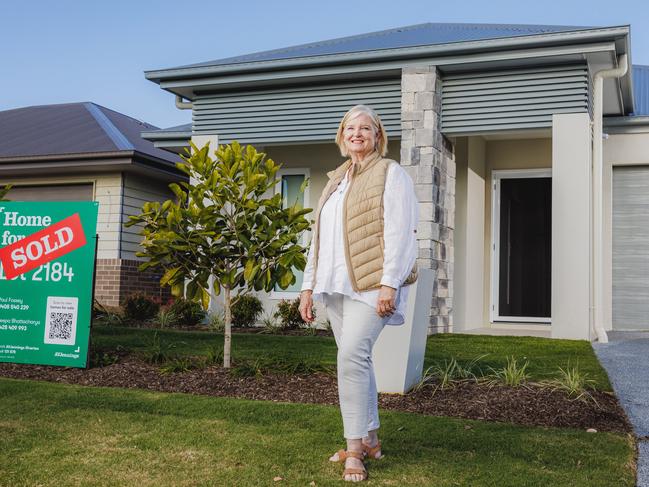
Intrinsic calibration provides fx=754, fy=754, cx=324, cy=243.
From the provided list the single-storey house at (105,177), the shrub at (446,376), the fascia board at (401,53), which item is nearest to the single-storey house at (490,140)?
the fascia board at (401,53)

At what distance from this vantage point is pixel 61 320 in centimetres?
694

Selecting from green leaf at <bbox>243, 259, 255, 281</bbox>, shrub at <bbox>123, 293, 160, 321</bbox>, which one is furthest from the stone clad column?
shrub at <bbox>123, 293, 160, 321</bbox>

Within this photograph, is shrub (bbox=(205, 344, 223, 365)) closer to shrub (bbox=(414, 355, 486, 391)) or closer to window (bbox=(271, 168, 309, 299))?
A: shrub (bbox=(414, 355, 486, 391))

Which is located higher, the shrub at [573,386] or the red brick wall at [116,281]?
the red brick wall at [116,281]

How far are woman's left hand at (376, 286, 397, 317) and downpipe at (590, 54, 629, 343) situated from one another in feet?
24.0

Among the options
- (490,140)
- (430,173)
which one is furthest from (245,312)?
(490,140)

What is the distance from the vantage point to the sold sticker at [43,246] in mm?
6938

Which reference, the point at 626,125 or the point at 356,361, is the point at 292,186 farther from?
the point at 356,361

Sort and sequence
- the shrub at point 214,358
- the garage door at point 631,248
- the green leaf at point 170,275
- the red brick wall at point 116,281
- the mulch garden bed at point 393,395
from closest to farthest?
the mulch garden bed at point 393,395
the green leaf at point 170,275
the shrub at point 214,358
the garage door at point 631,248
the red brick wall at point 116,281

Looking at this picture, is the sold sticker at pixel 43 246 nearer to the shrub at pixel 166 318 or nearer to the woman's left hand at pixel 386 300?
the woman's left hand at pixel 386 300

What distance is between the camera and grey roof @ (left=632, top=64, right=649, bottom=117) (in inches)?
515

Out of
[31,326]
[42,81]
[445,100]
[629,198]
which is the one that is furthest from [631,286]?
[42,81]

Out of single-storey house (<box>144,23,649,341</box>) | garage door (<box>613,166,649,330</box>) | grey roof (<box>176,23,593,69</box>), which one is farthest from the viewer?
garage door (<box>613,166,649,330</box>)

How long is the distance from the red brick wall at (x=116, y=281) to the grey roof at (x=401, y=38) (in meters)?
4.21
